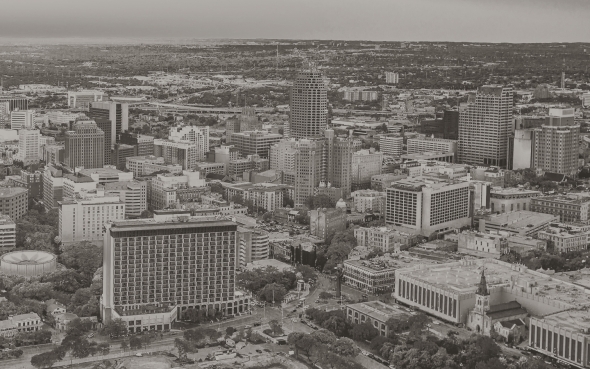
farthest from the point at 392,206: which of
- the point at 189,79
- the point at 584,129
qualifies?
the point at 189,79

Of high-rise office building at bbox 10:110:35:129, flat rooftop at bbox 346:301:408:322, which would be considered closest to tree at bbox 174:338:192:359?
flat rooftop at bbox 346:301:408:322

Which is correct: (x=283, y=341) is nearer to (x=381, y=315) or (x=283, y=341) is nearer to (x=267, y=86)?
(x=381, y=315)

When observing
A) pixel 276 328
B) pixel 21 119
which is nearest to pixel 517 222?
pixel 276 328

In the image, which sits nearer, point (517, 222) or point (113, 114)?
point (517, 222)

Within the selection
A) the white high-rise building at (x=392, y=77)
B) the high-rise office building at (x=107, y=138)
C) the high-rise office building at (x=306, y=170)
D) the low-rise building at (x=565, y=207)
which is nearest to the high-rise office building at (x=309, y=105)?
the high-rise office building at (x=306, y=170)

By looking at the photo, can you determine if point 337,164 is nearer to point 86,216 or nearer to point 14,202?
point 86,216

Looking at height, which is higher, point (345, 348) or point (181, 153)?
point (181, 153)
